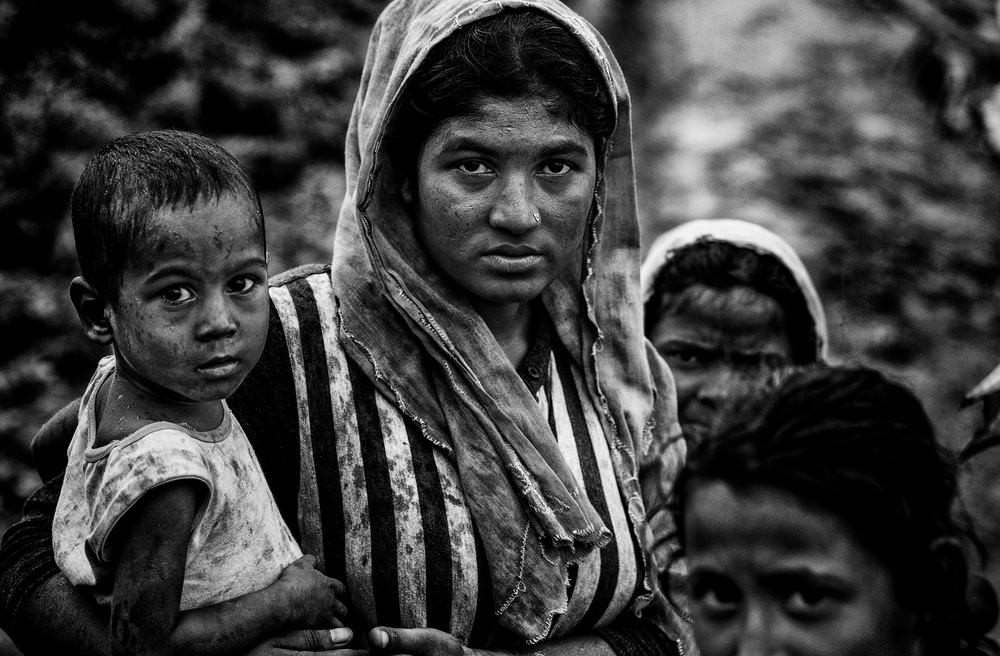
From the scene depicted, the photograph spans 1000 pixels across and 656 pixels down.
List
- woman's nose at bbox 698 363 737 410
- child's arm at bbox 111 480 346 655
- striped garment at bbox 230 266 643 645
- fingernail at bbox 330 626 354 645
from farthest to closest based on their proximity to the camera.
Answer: woman's nose at bbox 698 363 737 410
striped garment at bbox 230 266 643 645
fingernail at bbox 330 626 354 645
child's arm at bbox 111 480 346 655

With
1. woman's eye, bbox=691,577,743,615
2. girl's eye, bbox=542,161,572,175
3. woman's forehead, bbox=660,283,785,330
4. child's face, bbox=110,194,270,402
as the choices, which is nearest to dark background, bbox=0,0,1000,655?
woman's forehead, bbox=660,283,785,330

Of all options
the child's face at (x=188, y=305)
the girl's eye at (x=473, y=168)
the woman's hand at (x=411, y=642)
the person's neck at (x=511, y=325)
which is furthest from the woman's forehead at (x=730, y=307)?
the child's face at (x=188, y=305)

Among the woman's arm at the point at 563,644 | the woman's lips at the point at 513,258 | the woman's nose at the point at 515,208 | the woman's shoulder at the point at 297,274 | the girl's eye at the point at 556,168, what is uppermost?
the girl's eye at the point at 556,168

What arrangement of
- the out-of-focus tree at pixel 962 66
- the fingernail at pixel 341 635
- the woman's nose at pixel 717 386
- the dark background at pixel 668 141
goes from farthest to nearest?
1. the out-of-focus tree at pixel 962 66
2. the dark background at pixel 668 141
3. the woman's nose at pixel 717 386
4. the fingernail at pixel 341 635

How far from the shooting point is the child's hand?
203cm

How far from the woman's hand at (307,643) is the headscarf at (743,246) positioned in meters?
1.47

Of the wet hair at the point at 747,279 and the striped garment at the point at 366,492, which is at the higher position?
the wet hair at the point at 747,279

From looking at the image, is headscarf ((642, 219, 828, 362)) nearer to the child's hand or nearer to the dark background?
the child's hand

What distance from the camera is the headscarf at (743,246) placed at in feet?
10.8

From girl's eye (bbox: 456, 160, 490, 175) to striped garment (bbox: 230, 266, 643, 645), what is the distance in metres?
0.42

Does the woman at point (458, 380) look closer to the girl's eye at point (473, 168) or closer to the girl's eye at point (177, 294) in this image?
the girl's eye at point (473, 168)

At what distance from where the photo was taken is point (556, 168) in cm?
242

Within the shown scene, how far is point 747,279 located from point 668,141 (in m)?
5.62

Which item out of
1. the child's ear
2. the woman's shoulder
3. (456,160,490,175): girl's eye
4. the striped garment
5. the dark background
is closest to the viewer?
the child's ear
